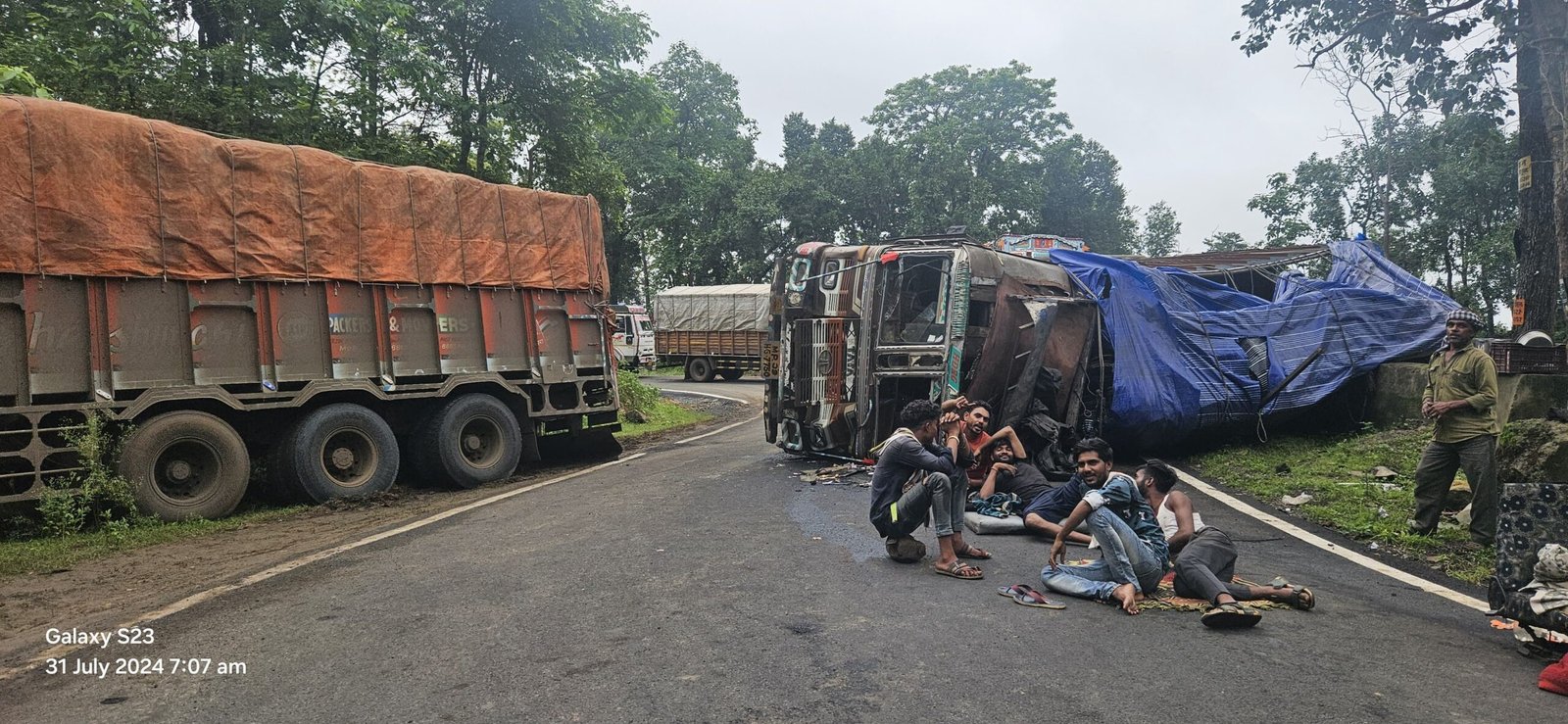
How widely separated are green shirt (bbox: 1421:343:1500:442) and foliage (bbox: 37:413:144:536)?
9.89 m

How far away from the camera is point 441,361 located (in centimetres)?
938

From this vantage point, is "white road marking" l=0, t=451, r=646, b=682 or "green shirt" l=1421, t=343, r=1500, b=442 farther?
"green shirt" l=1421, t=343, r=1500, b=442

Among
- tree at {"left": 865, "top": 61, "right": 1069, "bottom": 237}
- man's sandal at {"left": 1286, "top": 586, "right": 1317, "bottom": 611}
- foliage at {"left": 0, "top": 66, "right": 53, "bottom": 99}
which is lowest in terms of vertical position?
man's sandal at {"left": 1286, "top": 586, "right": 1317, "bottom": 611}

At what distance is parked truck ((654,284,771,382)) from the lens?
28.6 m

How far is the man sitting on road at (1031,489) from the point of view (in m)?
6.46

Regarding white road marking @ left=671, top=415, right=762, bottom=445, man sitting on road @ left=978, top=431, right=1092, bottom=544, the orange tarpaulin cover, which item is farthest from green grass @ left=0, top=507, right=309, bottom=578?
white road marking @ left=671, top=415, right=762, bottom=445

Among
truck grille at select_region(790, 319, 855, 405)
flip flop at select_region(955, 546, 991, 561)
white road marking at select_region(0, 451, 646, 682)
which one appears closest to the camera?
white road marking at select_region(0, 451, 646, 682)

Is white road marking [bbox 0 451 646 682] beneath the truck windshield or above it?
beneath

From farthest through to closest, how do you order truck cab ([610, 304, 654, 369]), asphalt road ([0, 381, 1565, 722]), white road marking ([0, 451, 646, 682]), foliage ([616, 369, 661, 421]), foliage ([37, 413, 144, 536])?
truck cab ([610, 304, 654, 369]), foliage ([616, 369, 661, 421]), foliage ([37, 413, 144, 536]), white road marking ([0, 451, 646, 682]), asphalt road ([0, 381, 1565, 722])

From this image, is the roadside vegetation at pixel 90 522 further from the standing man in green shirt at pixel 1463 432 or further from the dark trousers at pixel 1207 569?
the standing man in green shirt at pixel 1463 432

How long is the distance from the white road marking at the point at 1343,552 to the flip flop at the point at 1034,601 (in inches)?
88.9

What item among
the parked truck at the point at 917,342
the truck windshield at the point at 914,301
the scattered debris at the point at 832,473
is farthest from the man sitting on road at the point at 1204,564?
the truck windshield at the point at 914,301

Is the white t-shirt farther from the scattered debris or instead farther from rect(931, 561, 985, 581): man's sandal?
the scattered debris

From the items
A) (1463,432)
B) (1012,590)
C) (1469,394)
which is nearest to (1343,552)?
(1463,432)
